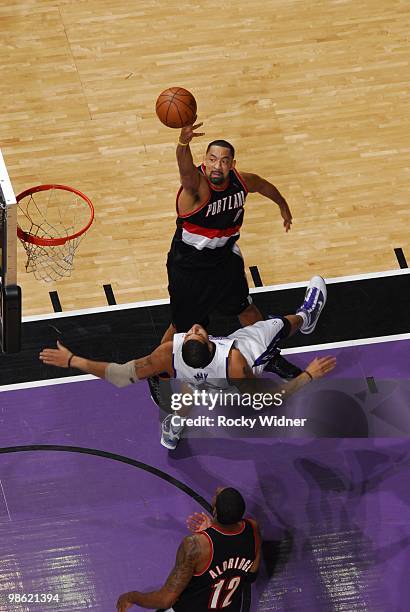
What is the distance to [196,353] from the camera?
7.11 m

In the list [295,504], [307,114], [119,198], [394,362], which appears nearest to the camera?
[295,504]

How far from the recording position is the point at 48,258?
369 inches

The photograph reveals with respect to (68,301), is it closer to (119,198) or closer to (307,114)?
(119,198)

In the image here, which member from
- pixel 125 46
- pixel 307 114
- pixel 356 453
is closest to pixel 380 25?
pixel 307 114

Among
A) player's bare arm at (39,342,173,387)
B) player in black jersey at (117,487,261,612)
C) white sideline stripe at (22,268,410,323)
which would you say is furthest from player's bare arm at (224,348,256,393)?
white sideline stripe at (22,268,410,323)

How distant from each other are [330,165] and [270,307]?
1896 mm

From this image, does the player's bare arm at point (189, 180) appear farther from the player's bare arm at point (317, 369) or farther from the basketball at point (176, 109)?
the player's bare arm at point (317, 369)

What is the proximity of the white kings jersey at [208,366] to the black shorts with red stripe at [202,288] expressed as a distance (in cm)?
72

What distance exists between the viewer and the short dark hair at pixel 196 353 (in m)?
7.11

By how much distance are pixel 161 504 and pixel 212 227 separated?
2098mm

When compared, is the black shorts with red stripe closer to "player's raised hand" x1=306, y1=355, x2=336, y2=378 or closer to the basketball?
the basketball

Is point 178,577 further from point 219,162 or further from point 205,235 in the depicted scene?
point 219,162

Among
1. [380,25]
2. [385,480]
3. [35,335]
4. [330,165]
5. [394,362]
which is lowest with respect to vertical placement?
[385,480]

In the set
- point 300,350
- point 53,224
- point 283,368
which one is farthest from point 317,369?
point 53,224
